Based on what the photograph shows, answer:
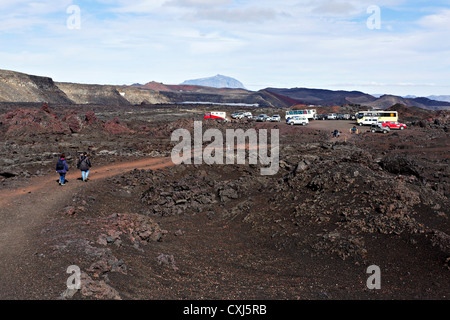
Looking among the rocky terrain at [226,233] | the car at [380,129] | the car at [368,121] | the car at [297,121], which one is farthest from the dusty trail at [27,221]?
the car at [368,121]

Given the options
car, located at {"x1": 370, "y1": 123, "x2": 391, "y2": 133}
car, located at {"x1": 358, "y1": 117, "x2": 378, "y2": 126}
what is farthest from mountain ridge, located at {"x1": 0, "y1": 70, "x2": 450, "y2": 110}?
car, located at {"x1": 370, "y1": 123, "x2": 391, "y2": 133}

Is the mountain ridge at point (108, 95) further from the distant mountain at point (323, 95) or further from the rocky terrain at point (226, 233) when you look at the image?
the rocky terrain at point (226, 233)

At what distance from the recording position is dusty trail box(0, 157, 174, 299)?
9375 mm

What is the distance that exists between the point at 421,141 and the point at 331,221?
103 feet

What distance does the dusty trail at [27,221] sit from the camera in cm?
938

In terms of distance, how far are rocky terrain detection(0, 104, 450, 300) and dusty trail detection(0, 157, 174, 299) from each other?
0.05 meters

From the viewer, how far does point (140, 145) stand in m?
35.3

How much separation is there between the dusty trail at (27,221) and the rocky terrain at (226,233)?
1.9 inches

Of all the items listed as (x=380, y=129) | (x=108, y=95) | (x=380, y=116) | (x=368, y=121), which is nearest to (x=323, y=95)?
(x=108, y=95)

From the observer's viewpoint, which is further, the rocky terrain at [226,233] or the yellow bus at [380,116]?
the yellow bus at [380,116]

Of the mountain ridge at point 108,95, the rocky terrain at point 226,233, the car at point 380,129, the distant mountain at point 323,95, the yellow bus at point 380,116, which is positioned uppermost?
the distant mountain at point 323,95

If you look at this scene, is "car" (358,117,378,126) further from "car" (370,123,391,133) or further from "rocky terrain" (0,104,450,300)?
"rocky terrain" (0,104,450,300)

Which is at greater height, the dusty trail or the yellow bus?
the yellow bus

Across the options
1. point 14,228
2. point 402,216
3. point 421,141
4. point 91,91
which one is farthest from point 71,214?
point 91,91
